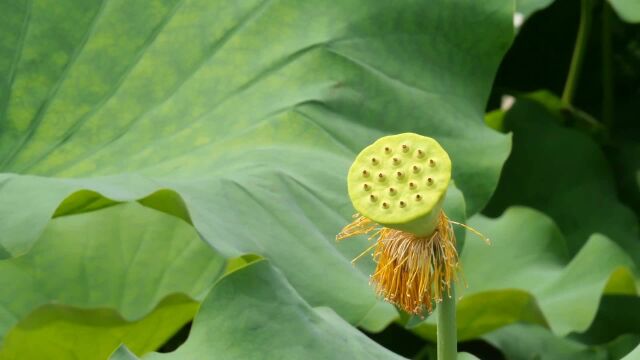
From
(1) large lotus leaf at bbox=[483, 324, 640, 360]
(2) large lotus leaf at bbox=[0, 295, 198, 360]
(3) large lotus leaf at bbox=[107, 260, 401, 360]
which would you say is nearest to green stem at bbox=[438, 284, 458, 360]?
(3) large lotus leaf at bbox=[107, 260, 401, 360]

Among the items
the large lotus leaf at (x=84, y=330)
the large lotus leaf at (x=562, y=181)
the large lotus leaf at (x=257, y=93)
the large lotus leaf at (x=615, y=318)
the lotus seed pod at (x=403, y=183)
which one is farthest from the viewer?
the large lotus leaf at (x=562, y=181)

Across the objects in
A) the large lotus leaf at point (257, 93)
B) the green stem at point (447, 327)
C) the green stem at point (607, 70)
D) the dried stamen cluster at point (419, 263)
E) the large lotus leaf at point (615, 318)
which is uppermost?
the dried stamen cluster at point (419, 263)

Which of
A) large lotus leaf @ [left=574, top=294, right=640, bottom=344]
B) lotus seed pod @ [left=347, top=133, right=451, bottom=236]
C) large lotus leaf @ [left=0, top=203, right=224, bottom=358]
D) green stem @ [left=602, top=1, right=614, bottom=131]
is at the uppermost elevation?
lotus seed pod @ [left=347, top=133, right=451, bottom=236]

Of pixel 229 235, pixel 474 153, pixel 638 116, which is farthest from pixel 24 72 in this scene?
pixel 638 116

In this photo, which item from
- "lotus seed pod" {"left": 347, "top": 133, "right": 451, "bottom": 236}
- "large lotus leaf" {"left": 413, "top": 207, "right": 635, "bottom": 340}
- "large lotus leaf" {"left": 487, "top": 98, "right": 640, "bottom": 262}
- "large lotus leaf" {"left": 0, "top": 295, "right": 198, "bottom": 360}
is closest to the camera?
"lotus seed pod" {"left": 347, "top": 133, "right": 451, "bottom": 236}

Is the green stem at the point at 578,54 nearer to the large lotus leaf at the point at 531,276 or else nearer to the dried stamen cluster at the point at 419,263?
the large lotus leaf at the point at 531,276

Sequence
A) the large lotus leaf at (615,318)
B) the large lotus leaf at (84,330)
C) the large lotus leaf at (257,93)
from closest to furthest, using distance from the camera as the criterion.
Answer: the large lotus leaf at (84,330), the large lotus leaf at (257,93), the large lotus leaf at (615,318)

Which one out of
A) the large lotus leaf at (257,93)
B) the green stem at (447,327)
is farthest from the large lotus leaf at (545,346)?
the green stem at (447,327)

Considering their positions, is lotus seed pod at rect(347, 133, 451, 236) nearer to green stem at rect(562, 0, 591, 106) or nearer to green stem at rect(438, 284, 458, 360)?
green stem at rect(438, 284, 458, 360)
